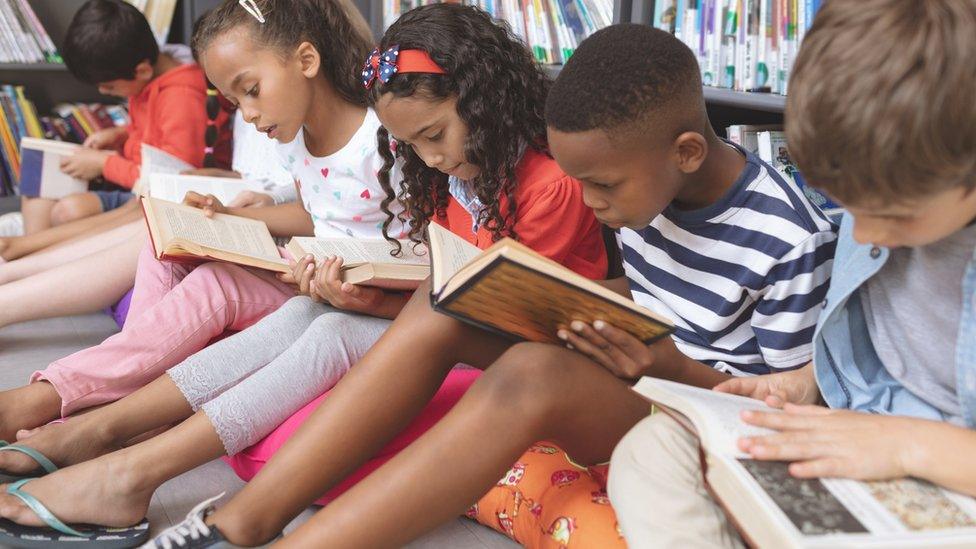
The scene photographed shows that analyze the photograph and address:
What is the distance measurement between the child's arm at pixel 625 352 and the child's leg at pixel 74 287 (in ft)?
3.70

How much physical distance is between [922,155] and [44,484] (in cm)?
106

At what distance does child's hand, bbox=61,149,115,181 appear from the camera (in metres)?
2.38

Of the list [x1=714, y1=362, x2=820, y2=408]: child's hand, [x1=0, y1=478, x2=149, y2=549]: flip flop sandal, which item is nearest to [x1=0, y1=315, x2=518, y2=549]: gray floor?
[x1=0, y1=478, x2=149, y2=549]: flip flop sandal

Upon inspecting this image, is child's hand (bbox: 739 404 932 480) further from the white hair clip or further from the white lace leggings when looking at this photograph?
the white hair clip

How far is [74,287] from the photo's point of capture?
1.75 metres

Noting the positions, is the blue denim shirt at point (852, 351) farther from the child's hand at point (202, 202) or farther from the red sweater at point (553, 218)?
the child's hand at point (202, 202)

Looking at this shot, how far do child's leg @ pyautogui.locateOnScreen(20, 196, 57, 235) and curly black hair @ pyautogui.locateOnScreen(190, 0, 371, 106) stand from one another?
97 cm

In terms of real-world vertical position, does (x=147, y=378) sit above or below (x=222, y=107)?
below

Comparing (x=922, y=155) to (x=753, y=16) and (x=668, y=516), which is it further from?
(x=753, y=16)

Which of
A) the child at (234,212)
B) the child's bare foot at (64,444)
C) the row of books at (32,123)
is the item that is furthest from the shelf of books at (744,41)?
the row of books at (32,123)

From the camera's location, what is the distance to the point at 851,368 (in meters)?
0.96

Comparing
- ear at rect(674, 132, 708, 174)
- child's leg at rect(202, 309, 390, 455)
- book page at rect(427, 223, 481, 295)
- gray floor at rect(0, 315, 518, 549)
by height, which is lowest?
gray floor at rect(0, 315, 518, 549)

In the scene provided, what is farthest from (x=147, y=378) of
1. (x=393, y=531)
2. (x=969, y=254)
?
(x=969, y=254)

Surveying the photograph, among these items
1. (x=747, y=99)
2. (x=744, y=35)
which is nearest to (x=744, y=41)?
(x=744, y=35)
